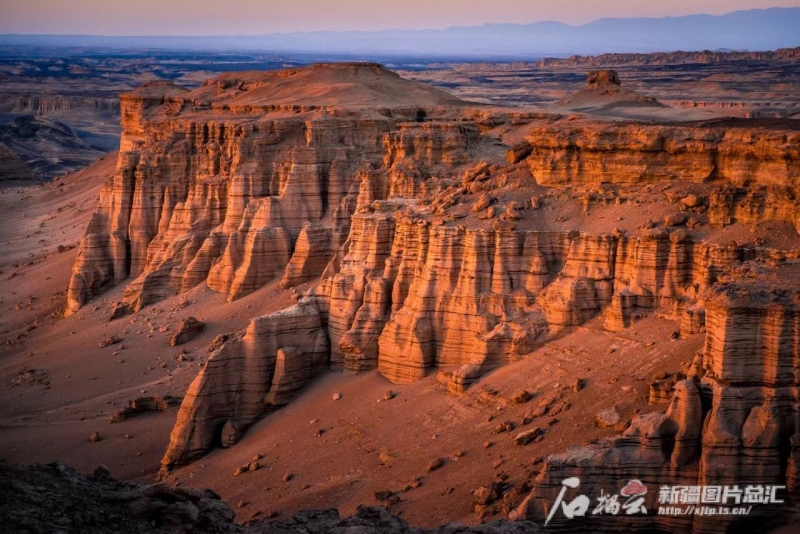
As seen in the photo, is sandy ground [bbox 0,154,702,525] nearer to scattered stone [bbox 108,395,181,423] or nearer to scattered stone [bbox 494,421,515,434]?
scattered stone [bbox 494,421,515,434]

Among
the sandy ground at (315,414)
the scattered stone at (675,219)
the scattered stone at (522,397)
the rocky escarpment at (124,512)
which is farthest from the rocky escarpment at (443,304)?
the rocky escarpment at (124,512)

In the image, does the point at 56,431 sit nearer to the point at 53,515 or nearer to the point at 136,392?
the point at 136,392

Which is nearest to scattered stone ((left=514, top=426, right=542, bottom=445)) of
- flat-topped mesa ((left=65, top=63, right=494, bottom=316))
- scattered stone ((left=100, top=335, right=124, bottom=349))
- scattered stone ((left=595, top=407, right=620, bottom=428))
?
scattered stone ((left=595, top=407, right=620, bottom=428))

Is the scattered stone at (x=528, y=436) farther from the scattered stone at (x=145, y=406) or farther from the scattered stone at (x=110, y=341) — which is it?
the scattered stone at (x=110, y=341)

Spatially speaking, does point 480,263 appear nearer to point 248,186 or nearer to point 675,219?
point 675,219

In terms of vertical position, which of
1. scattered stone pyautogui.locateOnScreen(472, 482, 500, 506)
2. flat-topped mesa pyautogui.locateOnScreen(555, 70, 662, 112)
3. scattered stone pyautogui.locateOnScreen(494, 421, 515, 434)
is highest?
flat-topped mesa pyautogui.locateOnScreen(555, 70, 662, 112)

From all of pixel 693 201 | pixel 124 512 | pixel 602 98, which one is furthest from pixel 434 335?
pixel 602 98

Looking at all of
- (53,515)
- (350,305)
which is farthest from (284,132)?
(53,515)
